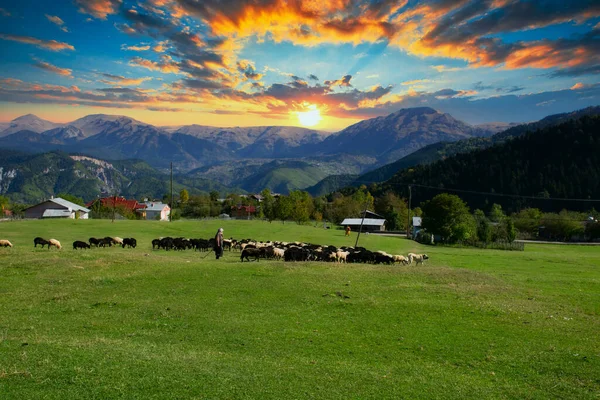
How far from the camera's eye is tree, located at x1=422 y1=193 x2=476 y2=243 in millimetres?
80062

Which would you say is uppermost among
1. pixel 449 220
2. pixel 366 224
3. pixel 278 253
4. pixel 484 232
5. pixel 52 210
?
pixel 449 220

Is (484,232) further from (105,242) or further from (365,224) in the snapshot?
(105,242)

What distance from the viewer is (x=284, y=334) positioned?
13.8 m

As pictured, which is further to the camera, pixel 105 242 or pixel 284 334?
pixel 105 242

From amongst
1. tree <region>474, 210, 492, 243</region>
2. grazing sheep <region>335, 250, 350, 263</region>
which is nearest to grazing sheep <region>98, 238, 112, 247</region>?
grazing sheep <region>335, 250, 350, 263</region>

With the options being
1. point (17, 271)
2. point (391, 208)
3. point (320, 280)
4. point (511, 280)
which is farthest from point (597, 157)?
point (17, 271)

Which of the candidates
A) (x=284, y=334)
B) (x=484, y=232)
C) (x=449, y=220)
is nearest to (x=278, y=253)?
(x=284, y=334)

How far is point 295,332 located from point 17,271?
17632mm

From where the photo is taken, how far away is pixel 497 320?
53.2 ft

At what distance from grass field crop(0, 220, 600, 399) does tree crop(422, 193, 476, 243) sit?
2181 inches

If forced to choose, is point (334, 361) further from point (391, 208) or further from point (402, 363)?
point (391, 208)

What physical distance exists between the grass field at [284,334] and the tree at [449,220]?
182 ft

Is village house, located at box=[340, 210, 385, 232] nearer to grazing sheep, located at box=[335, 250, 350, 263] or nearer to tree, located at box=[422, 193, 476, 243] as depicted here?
tree, located at box=[422, 193, 476, 243]

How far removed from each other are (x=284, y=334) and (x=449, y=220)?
73588 millimetres
